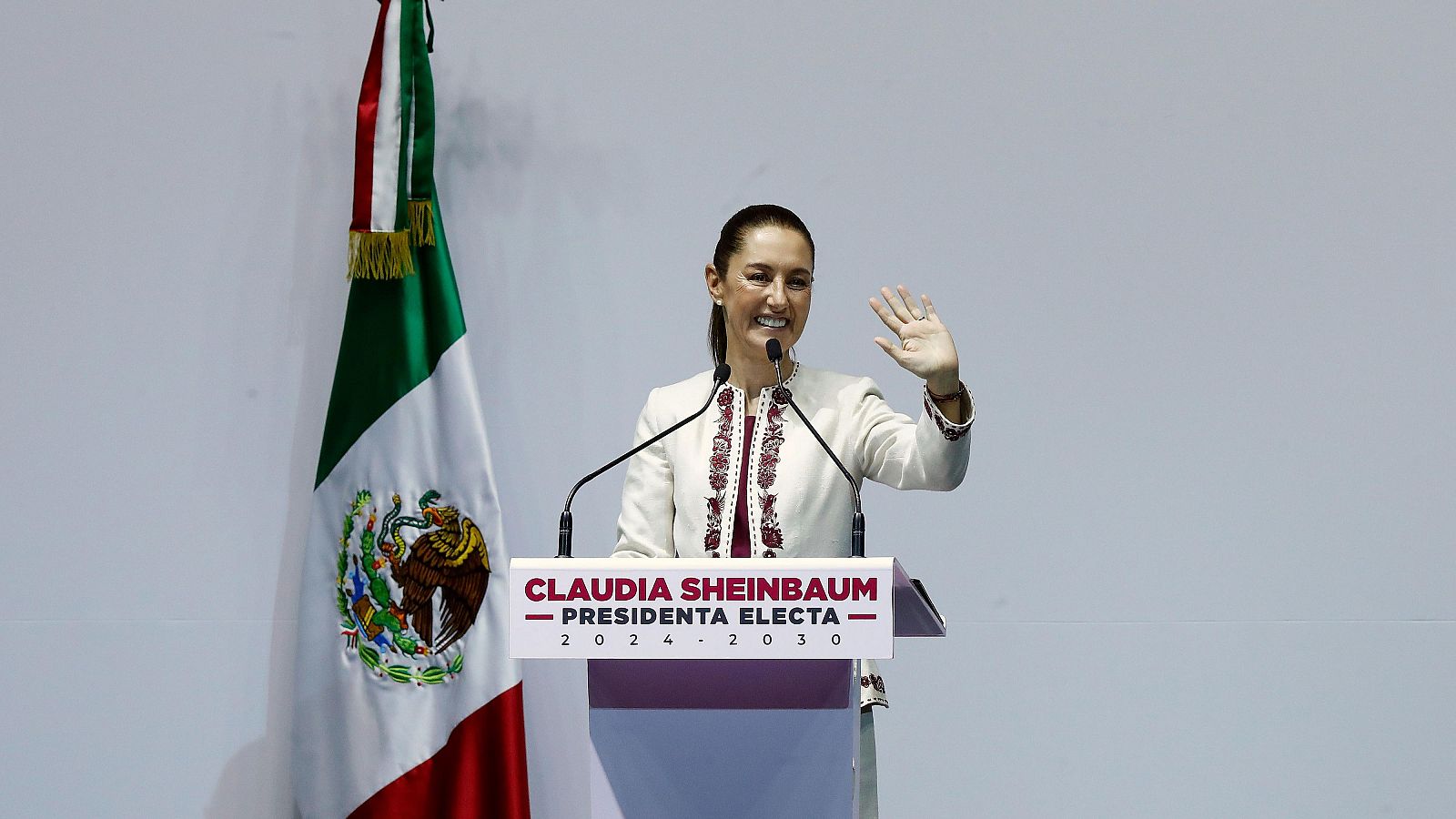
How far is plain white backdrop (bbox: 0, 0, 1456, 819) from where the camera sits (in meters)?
2.94

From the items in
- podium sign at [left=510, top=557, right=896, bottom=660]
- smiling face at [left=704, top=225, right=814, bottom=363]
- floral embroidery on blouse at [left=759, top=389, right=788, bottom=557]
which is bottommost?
podium sign at [left=510, top=557, right=896, bottom=660]

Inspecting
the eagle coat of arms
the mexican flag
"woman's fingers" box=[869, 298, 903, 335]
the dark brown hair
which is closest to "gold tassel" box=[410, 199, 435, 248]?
the mexican flag

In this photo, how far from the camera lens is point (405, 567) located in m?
2.81

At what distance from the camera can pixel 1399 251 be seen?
301 cm

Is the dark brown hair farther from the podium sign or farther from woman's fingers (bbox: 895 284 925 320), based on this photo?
the podium sign

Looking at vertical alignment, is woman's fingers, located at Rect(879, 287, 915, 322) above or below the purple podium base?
above

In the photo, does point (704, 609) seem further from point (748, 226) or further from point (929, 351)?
point (748, 226)

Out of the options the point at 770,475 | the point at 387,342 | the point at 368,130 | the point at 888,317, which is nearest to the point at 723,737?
the point at 770,475

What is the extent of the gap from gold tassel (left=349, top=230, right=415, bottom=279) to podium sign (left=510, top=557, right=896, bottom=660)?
1543 mm

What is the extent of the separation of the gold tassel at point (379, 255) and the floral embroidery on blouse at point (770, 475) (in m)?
1.15

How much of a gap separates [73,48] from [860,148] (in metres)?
1.88

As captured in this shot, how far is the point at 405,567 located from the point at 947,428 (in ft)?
4.78

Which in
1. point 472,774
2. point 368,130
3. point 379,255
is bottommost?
point 472,774

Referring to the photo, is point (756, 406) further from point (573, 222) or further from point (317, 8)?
point (317, 8)
